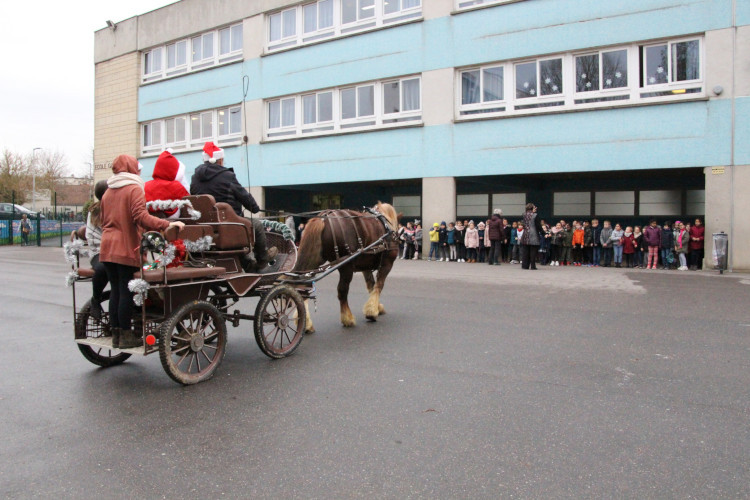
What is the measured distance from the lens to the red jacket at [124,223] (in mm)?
4730

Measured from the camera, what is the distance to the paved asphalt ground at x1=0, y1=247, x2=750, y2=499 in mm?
3137

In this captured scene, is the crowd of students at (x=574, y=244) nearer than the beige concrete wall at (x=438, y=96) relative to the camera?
Yes

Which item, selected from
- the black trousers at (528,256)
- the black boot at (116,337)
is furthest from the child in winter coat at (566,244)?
the black boot at (116,337)

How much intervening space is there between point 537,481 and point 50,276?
14.9 metres

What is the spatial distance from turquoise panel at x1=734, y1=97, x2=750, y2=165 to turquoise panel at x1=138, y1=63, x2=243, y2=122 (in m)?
17.9

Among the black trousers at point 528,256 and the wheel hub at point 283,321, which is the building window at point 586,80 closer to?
the black trousers at point 528,256

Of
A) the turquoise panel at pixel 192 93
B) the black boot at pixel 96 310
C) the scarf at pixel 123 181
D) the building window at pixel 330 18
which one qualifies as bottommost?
the black boot at pixel 96 310

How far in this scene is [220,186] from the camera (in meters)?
5.93

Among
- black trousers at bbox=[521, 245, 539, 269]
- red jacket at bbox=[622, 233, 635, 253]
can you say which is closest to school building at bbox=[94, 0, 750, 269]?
red jacket at bbox=[622, 233, 635, 253]

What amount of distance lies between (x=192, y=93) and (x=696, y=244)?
2124 centimetres

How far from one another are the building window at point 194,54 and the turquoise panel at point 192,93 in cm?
45

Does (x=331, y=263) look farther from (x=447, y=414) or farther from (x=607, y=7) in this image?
(x=607, y=7)

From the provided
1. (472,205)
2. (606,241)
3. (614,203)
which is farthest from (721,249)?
(472,205)

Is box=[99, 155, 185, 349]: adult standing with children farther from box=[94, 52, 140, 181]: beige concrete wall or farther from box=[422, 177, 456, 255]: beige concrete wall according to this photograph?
box=[94, 52, 140, 181]: beige concrete wall
